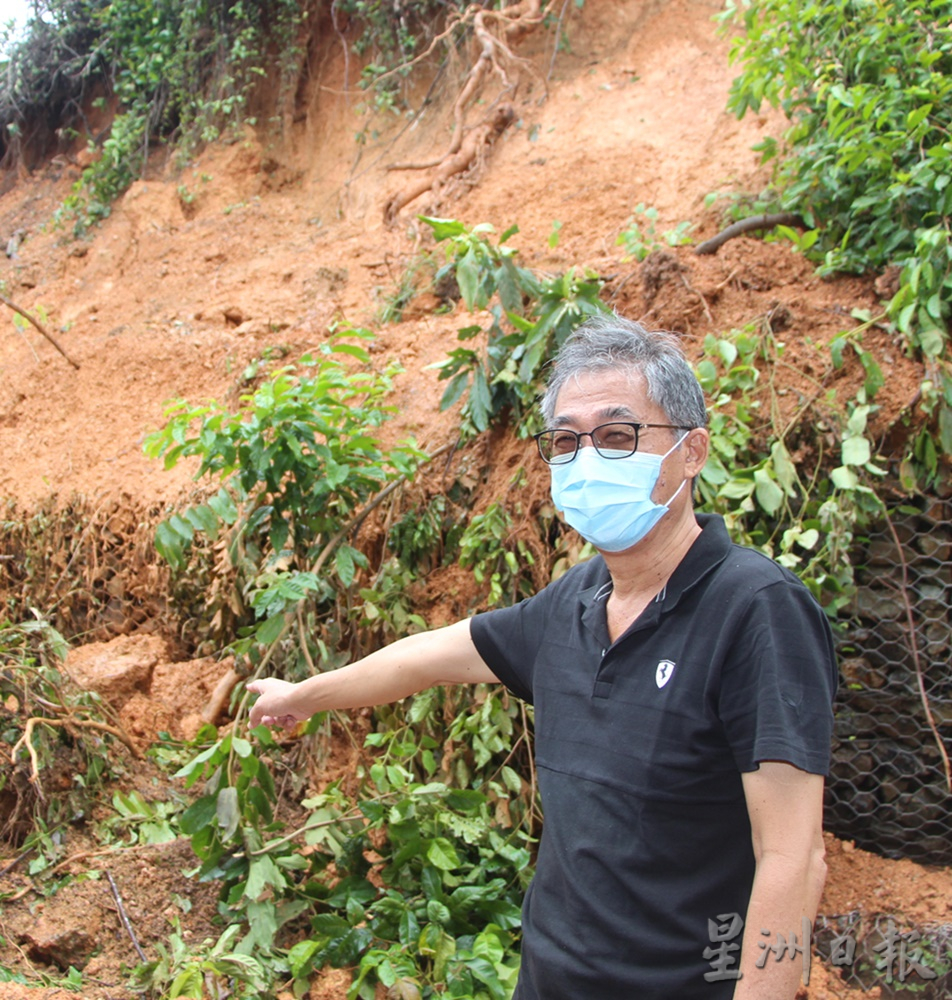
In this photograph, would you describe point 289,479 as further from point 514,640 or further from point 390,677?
point 514,640

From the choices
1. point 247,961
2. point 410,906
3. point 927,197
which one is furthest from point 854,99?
point 247,961

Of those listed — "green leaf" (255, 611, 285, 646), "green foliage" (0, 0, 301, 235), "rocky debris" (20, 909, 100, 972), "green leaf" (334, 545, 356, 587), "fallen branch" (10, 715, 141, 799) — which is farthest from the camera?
"green foliage" (0, 0, 301, 235)

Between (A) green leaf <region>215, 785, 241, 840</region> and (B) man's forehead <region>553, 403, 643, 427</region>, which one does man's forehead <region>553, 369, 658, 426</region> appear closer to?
(B) man's forehead <region>553, 403, 643, 427</region>

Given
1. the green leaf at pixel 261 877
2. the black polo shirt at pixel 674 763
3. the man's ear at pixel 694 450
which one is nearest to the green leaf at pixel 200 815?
the green leaf at pixel 261 877

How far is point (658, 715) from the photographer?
4.56 ft

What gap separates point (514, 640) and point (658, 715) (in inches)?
16.0

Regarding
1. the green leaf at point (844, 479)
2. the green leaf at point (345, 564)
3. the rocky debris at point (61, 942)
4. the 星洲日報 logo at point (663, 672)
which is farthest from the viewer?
the green leaf at point (345, 564)

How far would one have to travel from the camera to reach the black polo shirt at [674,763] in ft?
4.26

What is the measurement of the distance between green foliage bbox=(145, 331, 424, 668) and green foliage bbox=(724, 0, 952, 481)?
1.84 m

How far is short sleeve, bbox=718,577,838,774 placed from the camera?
4.09 feet

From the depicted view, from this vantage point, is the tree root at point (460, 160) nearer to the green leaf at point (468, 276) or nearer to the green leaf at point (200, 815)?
the green leaf at point (468, 276)

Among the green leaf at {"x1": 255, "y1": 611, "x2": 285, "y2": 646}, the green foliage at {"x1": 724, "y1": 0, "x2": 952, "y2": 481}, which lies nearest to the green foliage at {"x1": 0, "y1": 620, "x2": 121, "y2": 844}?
the green leaf at {"x1": 255, "y1": 611, "x2": 285, "y2": 646}

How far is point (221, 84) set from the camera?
6.82 m

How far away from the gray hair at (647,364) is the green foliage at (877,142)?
5.36ft
